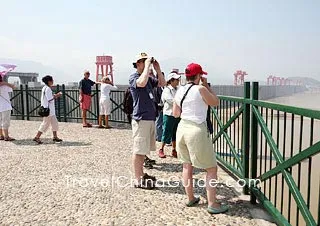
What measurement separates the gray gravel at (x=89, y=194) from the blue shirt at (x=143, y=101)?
110 cm

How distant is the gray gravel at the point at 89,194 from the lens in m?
3.72

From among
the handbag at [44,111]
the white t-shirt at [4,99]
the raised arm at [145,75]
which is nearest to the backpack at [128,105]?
the raised arm at [145,75]

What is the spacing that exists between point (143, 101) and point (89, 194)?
1520 millimetres

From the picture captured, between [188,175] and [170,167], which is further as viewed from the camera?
[170,167]

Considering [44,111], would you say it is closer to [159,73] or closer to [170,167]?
[170,167]

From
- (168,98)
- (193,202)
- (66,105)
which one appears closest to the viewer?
(193,202)

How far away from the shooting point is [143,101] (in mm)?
4484

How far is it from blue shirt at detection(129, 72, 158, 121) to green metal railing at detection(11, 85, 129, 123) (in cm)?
615

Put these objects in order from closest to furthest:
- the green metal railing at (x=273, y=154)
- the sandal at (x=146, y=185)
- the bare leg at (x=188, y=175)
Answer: the green metal railing at (x=273, y=154) → the bare leg at (x=188, y=175) → the sandal at (x=146, y=185)

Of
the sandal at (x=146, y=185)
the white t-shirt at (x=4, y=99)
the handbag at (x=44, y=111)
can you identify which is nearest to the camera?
the sandal at (x=146, y=185)

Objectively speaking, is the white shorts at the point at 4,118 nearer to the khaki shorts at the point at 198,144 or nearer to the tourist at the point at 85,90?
the tourist at the point at 85,90

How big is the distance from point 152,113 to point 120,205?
4.34 feet

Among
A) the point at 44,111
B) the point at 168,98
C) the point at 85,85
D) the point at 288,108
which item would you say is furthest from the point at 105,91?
the point at 288,108

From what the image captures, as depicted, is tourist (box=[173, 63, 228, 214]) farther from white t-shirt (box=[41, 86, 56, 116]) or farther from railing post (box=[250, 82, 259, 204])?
white t-shirt (box=[41, 86, 56, 116])
